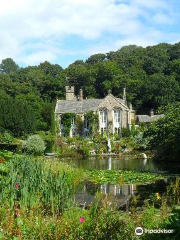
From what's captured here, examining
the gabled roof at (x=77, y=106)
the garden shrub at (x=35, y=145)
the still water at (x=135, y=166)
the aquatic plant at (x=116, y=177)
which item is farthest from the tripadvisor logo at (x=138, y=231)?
the gabled roof at (x=77, y=106)

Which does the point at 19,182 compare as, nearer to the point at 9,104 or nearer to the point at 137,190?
Result: the point at 137,190

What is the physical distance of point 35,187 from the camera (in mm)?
8508

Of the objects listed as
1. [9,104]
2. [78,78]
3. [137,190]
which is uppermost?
[78,78]

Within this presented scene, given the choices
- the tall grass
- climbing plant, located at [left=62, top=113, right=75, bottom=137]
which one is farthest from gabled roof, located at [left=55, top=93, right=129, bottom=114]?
the tall grass

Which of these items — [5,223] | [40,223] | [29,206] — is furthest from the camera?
[29,206]

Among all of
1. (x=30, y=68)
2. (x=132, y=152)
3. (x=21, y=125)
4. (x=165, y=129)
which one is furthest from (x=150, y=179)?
(x=30, y=68)

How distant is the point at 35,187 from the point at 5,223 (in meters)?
1.66

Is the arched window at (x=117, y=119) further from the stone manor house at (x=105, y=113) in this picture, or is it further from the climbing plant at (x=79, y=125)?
the climbing plant at (x=79, y=125)

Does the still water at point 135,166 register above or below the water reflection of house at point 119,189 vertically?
below

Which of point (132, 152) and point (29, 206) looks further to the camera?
point (132, 152)

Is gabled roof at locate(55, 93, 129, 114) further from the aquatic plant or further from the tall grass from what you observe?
the tall grass

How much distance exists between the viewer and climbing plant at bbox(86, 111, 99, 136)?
161 ft

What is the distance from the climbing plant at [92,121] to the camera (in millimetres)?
49219

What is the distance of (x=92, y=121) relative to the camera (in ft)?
162
